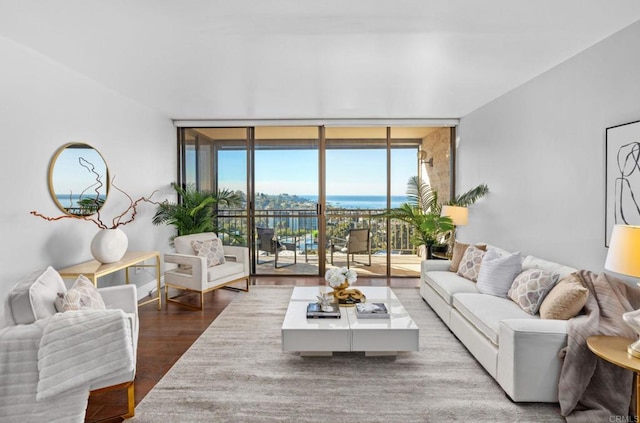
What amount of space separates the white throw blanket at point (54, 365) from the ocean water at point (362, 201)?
4.24 metres

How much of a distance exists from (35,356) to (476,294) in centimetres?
332

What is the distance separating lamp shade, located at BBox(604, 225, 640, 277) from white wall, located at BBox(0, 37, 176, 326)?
4178 millimetres

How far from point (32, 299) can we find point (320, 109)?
3908 millimetres

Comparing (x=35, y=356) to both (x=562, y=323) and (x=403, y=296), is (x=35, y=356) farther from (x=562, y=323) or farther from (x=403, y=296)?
(x=403, y=296)

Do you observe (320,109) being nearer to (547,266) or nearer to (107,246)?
(107,246)

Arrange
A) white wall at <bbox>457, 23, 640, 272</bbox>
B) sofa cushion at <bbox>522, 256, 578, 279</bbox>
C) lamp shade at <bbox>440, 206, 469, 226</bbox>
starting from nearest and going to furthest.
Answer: white wall at <bbox>457, 23, 640, 272</bbox>
sofa cushion at <bbox>522, 256, 578, 279</bbox>
lamp shade at <bbox>440, 206, 469, 226</bbox>

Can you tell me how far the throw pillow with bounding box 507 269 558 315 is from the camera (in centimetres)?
278

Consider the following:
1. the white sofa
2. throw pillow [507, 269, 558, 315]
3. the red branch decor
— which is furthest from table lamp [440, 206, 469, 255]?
the red branch decor

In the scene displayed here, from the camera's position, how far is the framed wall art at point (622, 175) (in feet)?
8.12

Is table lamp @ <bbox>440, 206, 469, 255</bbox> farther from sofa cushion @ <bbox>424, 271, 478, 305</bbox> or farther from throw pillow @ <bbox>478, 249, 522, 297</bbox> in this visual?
throw pillow @ <bbox>478, 249, 522, 297</bbox>

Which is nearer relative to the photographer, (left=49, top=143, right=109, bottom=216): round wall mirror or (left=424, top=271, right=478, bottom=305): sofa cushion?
(left=49, top=143, right=109, bottom=216): round wall mirror

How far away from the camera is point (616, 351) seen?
194cm

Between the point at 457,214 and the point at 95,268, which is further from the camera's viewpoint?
the point at 457,214

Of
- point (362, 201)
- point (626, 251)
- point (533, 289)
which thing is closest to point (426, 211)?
point (362, 201)
